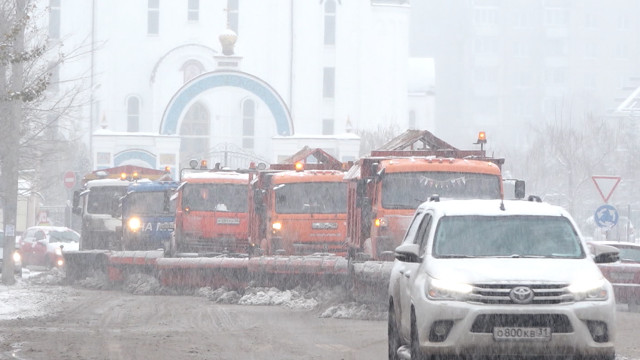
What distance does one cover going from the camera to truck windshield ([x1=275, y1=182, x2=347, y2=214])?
86.8 feet

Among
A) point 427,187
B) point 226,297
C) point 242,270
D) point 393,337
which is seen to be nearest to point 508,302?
point 393,337

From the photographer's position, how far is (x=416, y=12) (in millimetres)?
163000

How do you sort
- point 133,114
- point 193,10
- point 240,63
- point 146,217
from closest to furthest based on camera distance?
point 146,217, point 240,63, point 133,114, point 193,10

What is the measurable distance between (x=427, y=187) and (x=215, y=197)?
1058cm

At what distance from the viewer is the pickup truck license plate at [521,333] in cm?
1127

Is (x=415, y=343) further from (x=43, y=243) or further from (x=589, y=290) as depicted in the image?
(x=43, y=243)

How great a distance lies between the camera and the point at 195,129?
77250 millimetres

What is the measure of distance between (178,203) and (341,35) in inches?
2022

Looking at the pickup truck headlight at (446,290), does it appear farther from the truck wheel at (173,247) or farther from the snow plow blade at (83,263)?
the snow plow blade at (83,263)

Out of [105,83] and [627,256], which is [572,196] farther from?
[627,256]

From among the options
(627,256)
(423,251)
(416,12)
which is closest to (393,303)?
(423,251)

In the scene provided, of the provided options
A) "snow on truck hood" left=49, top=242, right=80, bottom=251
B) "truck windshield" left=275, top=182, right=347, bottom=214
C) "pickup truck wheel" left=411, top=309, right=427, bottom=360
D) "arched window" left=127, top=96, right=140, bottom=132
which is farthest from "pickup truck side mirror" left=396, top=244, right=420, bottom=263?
"arched window" left=127, top=96, right=140, bottom=132

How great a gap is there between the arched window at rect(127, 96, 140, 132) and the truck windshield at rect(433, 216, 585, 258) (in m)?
67.7

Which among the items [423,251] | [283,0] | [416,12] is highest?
[416,12]
